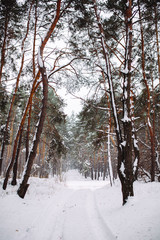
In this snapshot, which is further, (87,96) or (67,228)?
(87,96)

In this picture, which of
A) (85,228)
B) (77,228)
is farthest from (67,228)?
(85,228)

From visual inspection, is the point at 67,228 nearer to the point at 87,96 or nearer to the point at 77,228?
the point at 77,228

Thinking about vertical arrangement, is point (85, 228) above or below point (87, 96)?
below

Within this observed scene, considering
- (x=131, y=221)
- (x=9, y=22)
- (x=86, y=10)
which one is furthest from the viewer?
(x=9, y=22)

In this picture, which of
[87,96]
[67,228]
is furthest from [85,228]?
[87,96]

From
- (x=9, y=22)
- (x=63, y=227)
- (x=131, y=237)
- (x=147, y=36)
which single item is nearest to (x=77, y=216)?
(x=63, y=227)

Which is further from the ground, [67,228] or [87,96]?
[87,96]

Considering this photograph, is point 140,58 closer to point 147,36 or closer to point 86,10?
point 147,36

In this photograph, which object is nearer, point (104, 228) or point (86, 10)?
point (104, 228)

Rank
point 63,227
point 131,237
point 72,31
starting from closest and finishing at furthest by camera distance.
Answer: point 131,237
point 63,227
point 72,31

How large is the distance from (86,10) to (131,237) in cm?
859

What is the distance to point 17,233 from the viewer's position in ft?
9.59

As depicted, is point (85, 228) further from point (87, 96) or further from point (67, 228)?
point (87, 96)

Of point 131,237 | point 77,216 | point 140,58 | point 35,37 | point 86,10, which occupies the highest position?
point 35,37
